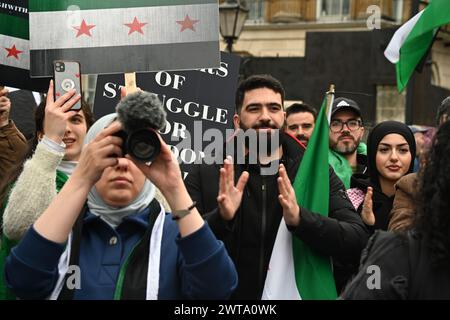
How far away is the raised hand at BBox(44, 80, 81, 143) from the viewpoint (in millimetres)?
3012

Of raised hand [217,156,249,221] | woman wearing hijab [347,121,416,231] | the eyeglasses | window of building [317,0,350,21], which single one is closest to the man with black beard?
the eyeglasses

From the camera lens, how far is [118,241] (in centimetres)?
267

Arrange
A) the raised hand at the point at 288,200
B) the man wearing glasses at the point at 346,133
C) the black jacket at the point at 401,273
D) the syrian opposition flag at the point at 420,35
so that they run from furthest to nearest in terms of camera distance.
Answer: the man wearing glasses at the point at 346,133 < the syrian opposition flag at the point at 420,35 < the raised hand at the point at 288,200 < the black jacket at the point at 401,273

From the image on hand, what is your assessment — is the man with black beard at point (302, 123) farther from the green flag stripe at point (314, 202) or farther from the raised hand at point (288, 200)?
the raised hand at point (288, 200)

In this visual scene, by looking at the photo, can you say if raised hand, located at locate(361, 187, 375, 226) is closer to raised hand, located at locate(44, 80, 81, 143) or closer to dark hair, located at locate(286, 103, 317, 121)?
raised hand, located at locate(44, 80, 81, 143)

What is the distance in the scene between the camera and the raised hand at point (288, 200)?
3.14 metres

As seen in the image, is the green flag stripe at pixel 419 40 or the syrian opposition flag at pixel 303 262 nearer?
Result: the syrian opposition flag at pixel 303 262

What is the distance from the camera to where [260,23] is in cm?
2577

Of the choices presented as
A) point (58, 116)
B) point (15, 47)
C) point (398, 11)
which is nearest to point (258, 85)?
point (58, 116)

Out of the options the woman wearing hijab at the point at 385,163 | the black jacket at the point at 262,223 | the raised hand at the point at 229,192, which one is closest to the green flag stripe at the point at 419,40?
the woman wearing hijab at the point at 385,163

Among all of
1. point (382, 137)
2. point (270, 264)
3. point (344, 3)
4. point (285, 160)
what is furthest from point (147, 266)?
point (344, 3)

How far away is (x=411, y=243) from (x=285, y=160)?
135 cm

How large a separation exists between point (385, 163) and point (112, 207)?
216 centimetres

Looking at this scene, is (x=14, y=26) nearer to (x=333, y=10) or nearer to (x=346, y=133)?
(x=346, y=133)
